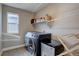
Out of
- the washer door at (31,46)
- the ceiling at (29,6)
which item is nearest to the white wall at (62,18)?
the ceiling at (29,6)

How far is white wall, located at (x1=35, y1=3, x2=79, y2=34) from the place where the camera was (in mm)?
1379

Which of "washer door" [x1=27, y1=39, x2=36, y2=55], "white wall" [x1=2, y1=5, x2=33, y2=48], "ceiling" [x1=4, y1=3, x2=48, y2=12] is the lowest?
"washer door" [x1=27, y1=39, x2=36, y2=55]

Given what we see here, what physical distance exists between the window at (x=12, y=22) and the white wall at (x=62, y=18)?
0.30 meters

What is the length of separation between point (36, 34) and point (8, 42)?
41 centimetres

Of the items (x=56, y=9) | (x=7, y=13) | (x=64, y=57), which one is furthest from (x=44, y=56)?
(x=7, y=13)

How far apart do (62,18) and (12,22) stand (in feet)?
2.32

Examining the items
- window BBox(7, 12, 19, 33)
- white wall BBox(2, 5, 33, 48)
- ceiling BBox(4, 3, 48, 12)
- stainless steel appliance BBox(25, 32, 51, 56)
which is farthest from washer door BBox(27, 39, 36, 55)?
ceiling BBox(4, 3, 48, 12)

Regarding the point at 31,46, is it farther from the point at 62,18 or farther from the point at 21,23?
the point at 62,18

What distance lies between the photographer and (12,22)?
4.71 ft

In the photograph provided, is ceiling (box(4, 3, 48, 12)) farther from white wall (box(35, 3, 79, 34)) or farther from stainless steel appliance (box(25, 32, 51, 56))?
stainless steel appliance (box(25, 32, 51, 56))

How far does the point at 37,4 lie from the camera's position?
1457 millimetres

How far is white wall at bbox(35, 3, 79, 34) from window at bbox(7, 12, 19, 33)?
30cm

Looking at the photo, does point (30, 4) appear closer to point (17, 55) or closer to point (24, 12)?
point (24, 12)

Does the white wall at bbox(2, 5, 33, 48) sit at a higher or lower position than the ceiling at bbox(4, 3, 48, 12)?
lower
